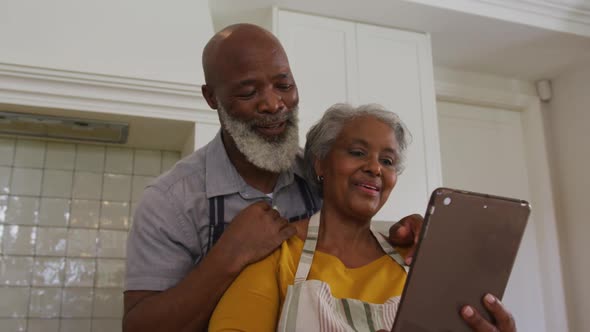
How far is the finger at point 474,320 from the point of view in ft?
3.12

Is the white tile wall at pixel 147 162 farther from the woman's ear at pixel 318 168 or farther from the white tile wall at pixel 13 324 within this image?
the woman's ear at pixel 318 168

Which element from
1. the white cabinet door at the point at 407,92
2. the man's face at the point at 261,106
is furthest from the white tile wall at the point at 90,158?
the man's face at the point at 261,106

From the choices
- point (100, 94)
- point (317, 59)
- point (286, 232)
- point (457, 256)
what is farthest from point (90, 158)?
point (457, 256)

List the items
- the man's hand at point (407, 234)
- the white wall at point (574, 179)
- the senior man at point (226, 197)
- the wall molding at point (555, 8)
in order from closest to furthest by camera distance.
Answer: the senior man at point (226, 197), the man's hand at point (407, 234), the wall molding at point (555, 8), the white wall at point (574, 179)

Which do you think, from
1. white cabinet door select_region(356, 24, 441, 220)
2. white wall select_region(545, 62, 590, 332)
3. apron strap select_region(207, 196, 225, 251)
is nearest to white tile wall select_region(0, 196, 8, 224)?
apron strap select_region(207, 196, 225, 251)

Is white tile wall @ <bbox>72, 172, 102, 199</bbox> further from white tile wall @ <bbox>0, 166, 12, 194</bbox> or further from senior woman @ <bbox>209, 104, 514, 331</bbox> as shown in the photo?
senior woman @ <bbox>209, 104, 514, 331</bbox>

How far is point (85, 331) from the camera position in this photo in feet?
7.86

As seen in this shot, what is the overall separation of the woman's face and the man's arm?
15 cm

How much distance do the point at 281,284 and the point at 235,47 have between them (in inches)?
22.4

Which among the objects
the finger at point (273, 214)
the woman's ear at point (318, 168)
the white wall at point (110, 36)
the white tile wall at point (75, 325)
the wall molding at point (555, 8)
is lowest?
the white tile wall at point (75, 325)

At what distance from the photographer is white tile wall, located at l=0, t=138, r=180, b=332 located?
93.2 inches

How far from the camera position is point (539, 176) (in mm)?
3383

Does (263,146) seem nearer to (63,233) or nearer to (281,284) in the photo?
(281,284)

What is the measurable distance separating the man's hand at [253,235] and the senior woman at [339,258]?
21mm
